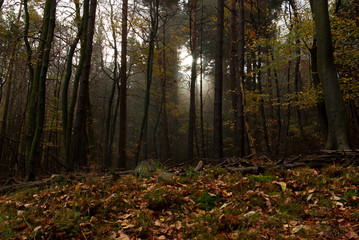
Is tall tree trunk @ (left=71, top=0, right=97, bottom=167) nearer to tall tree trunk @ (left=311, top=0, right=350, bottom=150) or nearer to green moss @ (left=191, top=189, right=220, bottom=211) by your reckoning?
green moss @ (left=191, top=189, right=220, bottom=211)

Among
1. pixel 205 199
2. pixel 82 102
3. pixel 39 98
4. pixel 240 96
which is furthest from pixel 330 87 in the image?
pixel 39 98

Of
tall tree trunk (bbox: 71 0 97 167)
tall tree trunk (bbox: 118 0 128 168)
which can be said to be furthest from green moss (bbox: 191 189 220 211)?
tall tree trunk (bbox: 118 0 128 168)

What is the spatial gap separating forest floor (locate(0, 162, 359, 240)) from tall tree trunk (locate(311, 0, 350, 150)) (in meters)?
2.08

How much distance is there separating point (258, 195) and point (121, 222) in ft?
7.06

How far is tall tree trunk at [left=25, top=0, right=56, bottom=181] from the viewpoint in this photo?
6.08 m

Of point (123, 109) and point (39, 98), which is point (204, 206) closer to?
point (39, 98)

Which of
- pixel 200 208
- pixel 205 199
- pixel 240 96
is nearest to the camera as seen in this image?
pixel 200 208

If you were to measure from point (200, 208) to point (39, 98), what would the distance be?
5.61 m

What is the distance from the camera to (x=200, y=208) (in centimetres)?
342

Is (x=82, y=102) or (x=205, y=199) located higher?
(x=82, y=102)

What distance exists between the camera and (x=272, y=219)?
2764 mm

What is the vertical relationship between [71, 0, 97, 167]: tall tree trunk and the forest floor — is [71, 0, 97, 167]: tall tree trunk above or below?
above

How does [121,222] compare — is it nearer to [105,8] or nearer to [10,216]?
[10,216]

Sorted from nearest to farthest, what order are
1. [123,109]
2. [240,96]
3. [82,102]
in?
[82,102] → [240,96] → [123,109]
